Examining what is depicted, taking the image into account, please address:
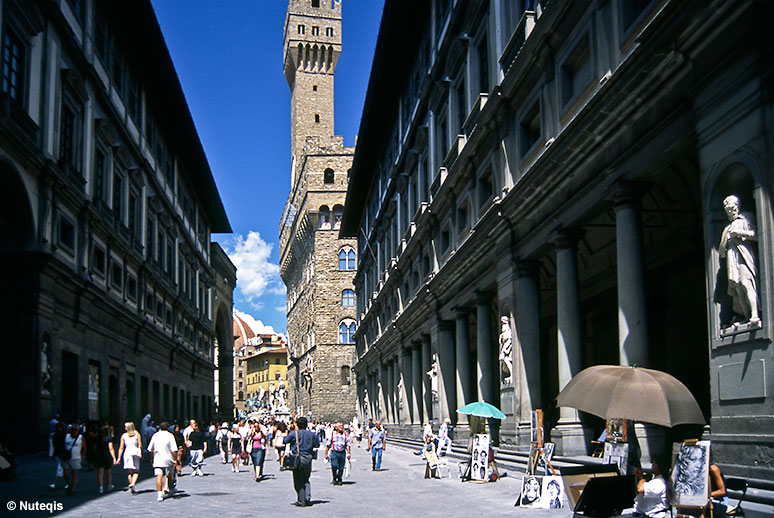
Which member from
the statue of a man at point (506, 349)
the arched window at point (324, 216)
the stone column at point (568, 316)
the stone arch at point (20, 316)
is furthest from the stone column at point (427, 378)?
the arched window at point (324, 216)

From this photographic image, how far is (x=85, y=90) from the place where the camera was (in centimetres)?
2980

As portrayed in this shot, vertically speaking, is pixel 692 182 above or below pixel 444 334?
above

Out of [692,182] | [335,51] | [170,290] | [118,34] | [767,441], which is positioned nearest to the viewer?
[767,441]

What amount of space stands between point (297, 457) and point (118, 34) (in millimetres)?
25964

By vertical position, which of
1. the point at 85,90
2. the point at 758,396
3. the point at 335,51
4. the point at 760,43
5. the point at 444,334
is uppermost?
the point at 335,51

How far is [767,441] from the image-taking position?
33.5ft

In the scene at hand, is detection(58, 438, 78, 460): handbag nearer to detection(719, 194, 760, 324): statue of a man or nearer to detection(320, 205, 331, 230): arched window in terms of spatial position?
detection(719, 194, 760, 324): statue of a man

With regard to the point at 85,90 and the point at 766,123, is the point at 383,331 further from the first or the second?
the point at 766,123

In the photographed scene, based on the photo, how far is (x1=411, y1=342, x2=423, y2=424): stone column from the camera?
130 ft

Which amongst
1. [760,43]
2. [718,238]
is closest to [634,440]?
[718,238]

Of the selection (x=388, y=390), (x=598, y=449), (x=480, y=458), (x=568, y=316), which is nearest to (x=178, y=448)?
(x=480, y=458)

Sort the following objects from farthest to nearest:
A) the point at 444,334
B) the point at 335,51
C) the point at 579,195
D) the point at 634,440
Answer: the point at 335,51 < the point at 444,334 < the point at 579,195 < the point at 634,440

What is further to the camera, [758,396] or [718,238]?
[718,238]

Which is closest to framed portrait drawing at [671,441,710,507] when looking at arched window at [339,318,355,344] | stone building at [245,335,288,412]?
arched window at [339,318,355,344]
